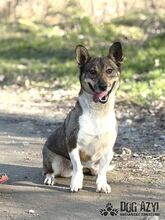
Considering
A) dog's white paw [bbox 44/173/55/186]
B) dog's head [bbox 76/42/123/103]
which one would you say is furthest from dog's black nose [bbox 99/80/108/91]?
dog's white paw [bbox 44/173/55/186]

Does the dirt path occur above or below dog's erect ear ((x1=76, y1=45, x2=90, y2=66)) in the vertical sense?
below

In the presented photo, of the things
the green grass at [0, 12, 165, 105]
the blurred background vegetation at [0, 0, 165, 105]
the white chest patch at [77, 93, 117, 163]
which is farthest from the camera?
the blurred background vegetation at [0, 0, 165, 105]

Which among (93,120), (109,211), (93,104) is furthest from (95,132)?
(109,211)

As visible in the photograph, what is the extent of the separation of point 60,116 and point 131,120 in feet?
4.27

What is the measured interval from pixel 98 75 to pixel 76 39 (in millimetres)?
13344

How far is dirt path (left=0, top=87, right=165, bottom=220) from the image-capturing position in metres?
5.86

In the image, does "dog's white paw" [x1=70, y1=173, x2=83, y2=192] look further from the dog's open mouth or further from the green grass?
the green grass

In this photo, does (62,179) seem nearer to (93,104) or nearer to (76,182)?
(76,182)

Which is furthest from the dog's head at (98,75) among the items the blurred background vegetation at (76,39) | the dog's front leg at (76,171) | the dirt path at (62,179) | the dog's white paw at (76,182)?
the blurred background vegetation at (76,39)

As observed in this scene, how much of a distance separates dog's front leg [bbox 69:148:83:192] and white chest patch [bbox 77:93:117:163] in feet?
0.27

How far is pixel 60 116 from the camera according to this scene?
10.7 m

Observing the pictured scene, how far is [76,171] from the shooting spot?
6.31 meters

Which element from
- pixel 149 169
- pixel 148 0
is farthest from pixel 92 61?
pixel 148 0

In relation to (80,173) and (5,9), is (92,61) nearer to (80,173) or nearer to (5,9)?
(80,173)
